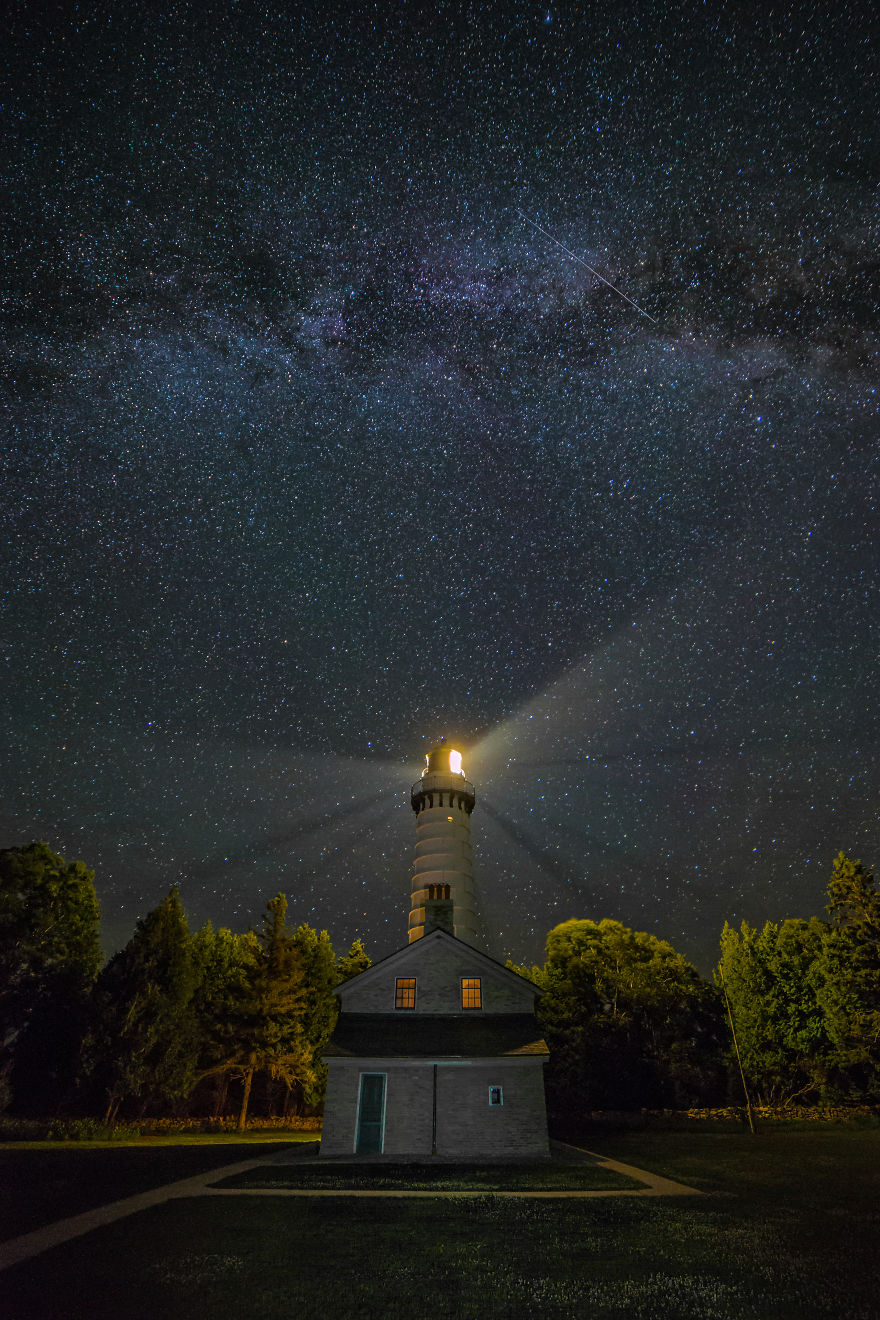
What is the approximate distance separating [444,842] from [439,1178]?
32065mm

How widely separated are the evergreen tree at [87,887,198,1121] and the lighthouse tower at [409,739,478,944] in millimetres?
14957

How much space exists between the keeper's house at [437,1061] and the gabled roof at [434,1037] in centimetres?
4

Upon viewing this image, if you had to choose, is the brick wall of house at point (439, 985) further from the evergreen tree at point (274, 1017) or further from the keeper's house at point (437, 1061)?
the evergreen tree at point (274, 1017)

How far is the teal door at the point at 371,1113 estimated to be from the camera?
22.3 m

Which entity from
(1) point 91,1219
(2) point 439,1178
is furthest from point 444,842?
(1) point 91,1219

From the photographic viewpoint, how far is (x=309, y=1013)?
4622 centimetres

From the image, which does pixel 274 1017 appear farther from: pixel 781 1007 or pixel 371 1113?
pixel 781 1007

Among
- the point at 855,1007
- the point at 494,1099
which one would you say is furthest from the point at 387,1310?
the point at 855,1007

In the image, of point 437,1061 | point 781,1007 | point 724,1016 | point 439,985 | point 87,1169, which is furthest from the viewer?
point 724,1016

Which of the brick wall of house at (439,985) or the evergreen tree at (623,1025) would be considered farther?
the evergreen tree at (623,1025)

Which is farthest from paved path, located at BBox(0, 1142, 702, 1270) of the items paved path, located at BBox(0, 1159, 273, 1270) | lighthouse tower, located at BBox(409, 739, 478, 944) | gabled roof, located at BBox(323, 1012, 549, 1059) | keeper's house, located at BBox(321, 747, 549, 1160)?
lighthouse tower, located at BBox(409, 739, 478, 944)

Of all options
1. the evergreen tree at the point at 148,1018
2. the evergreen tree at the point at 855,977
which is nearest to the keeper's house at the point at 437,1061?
the evergreen tree at the point at 148,1018

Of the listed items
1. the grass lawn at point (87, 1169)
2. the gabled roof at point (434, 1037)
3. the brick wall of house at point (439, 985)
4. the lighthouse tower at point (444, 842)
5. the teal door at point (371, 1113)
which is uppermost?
the lighthouse tower at point (444, 842)

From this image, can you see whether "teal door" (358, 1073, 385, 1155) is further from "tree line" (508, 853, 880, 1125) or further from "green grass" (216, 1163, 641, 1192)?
"tree line" (508, 853, 880, 1125)
